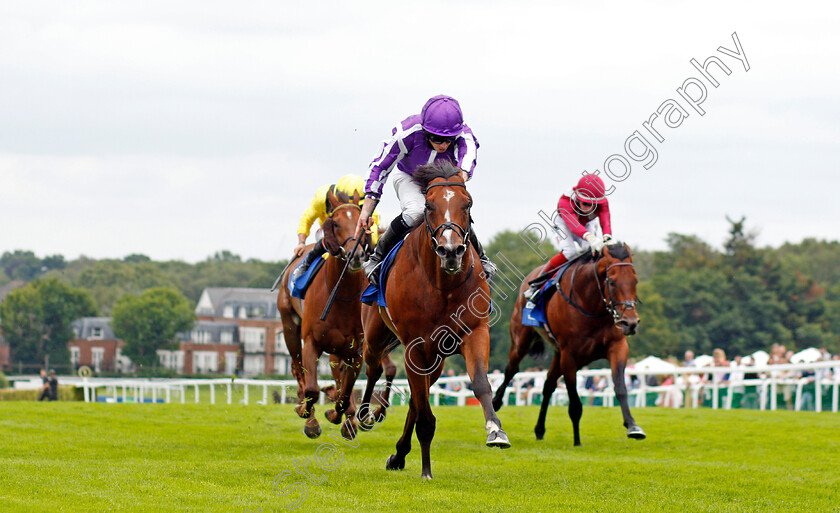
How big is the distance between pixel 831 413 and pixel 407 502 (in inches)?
415

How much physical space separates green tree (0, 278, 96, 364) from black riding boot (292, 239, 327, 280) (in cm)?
8829

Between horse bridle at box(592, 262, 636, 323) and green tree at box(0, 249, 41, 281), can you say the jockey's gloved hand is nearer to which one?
horse bridle at box(592, 262, 636, 323)

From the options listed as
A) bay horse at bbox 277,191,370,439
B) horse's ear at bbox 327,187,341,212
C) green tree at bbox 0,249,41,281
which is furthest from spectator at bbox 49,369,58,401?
green tree at bbox 0,249,41,281

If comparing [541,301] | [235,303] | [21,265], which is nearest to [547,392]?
[541,301]

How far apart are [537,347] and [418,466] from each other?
521 cm

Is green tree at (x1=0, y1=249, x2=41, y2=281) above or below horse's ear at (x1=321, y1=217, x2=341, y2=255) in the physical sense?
above

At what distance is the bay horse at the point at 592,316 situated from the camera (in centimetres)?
1052

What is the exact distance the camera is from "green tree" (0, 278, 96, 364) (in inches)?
3656

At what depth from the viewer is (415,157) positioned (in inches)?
330

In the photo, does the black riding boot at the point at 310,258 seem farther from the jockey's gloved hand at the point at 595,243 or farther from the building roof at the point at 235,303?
the building roof at the point at 235,303

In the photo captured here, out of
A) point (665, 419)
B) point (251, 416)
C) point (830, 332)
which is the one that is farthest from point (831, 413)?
point (830, 332)

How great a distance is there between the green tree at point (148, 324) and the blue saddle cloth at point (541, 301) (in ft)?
281

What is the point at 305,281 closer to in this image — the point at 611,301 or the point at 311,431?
the point at 311,431

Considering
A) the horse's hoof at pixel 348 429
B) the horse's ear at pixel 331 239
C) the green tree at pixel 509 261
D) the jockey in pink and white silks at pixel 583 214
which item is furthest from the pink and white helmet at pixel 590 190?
the green tree at pixel 509 261
